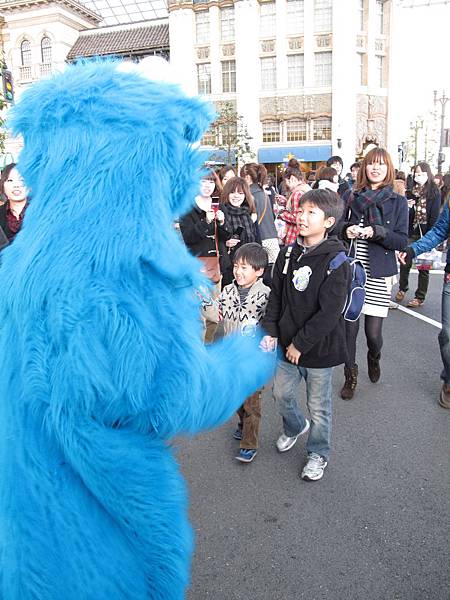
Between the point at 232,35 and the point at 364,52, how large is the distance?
9.20 m

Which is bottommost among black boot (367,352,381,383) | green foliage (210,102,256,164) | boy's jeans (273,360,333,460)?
black boot (367,352,381,383)

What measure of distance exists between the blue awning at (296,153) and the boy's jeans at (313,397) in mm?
33529

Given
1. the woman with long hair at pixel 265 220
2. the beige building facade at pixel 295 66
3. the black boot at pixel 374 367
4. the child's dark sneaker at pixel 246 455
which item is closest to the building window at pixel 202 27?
the beige building facade at pixel 295 66

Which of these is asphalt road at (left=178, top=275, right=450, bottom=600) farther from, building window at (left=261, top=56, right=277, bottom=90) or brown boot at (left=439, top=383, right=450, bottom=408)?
building window at (left=261, top=56, right=277, bottom=90)

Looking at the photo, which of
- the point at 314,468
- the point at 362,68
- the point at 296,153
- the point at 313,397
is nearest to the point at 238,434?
the point at 314,468

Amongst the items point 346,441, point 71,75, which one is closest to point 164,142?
point 71,75

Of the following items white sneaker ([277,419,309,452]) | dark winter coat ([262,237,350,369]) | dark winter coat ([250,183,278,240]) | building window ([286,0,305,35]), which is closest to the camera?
dark winter coat ([262,237,350,369])

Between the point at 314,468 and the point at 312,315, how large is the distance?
96cm

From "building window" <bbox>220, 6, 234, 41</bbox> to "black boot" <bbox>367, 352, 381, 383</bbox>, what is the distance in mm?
35876

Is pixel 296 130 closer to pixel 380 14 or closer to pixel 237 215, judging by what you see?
pixel 380 14

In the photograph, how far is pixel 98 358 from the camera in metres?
1.07

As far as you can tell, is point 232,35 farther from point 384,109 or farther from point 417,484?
point 417,484

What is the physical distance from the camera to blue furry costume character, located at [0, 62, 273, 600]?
1084mm

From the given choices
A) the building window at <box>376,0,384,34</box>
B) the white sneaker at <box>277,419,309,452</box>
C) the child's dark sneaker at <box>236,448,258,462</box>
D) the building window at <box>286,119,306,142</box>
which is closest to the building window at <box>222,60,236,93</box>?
the building window at <box>286,119,306,142</box>
